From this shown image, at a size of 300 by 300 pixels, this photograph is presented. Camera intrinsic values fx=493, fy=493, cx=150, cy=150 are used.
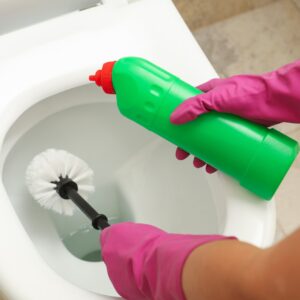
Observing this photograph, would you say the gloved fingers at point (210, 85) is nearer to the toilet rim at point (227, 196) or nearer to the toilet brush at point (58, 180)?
the toilet rim at point (227, 196)

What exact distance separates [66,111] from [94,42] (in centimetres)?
12

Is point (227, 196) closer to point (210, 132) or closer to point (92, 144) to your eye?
point (210, 132)

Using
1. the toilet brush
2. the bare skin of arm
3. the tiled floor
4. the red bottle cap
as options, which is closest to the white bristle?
the toilet brush

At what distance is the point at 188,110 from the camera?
526 mm

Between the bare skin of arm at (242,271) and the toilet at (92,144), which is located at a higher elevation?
the toilet at (92,144)

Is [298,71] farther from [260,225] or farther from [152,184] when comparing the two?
[152,184]

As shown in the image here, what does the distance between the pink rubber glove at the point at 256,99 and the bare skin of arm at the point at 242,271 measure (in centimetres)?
18

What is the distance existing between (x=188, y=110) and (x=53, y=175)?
30cm

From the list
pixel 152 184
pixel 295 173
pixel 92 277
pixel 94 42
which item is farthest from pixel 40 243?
pixel 295 173

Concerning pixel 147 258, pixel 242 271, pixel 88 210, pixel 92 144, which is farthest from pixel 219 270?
pixel 92 144

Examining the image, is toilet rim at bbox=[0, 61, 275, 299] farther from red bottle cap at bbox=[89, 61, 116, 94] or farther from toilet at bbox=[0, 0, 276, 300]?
red bottle cap at bbox=[89, 61, 116, 94]

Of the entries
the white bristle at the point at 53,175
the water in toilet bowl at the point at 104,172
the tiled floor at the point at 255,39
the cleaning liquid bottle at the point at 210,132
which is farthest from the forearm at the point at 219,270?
the tiled floor at the point at 255,39

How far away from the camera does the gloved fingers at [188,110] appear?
1.73ft

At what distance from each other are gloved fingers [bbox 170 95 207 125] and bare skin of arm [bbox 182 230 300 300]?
0.55 ft
